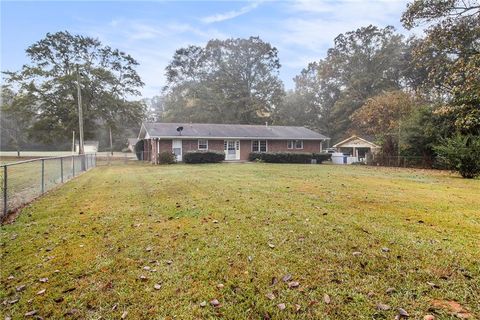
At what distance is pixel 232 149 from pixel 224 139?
142 centimetres

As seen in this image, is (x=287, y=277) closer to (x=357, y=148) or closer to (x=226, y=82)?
(x=357, y=148)

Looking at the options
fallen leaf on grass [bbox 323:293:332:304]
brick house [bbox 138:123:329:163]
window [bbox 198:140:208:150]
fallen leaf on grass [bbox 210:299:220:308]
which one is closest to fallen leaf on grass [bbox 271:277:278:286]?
fallen leaf on grass [bbox 323:293:332:304]

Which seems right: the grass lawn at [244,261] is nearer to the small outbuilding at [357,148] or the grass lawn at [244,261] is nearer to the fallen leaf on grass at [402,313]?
the fallen leaf on grass at [402,313]

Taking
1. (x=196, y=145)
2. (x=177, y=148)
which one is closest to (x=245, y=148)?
(x=196, y=145)

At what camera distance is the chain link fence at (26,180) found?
6.64m

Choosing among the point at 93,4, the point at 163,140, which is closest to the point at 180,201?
the point at 93,4

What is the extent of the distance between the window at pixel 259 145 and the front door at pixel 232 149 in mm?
1810

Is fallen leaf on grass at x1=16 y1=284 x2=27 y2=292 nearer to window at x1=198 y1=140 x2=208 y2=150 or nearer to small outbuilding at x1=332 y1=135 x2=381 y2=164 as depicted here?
window at x1=198 y1=140 x2=208 y2=150

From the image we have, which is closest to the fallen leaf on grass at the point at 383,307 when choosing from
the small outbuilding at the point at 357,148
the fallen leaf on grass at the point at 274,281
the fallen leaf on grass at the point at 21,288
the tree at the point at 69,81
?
the fallen leaf on grass at the point at 274,281

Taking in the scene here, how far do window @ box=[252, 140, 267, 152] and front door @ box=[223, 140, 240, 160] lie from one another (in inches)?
71.3

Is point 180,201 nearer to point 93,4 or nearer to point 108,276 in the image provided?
point 108,276

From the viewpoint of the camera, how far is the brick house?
2636 cm

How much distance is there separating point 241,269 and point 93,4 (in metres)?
12.4

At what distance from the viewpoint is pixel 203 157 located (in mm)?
25156
